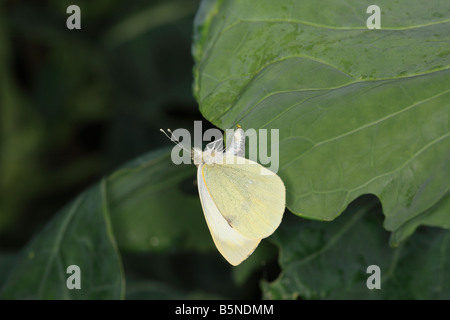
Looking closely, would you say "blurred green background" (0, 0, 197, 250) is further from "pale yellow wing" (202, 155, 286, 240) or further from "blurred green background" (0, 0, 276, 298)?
"pale yellow wing" (202, 155, 286, 240)

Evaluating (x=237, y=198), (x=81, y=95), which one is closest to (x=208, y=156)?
(x=237, y=198)

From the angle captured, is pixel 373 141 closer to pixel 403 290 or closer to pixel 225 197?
pixel 225 197

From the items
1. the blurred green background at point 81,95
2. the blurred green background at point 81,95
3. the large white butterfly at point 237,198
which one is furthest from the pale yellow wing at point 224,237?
the blurred green background at point 81,95

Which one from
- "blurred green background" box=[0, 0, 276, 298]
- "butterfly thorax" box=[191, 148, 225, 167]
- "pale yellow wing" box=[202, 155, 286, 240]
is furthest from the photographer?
"blurred green background" box=[0, 0, 276, 298]

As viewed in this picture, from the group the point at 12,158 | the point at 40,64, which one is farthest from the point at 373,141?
the point at 40,64

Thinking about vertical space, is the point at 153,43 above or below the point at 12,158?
above

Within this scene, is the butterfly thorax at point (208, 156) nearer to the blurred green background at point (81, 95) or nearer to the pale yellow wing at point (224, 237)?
the pale yellow wing at point (224, 237)

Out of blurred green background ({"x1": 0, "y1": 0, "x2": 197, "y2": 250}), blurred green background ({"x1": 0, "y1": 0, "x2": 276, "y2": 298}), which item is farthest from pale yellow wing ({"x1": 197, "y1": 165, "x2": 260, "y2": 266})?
blurred green background ({"x1": 0, "y1": 0, "x2": 197, "y2": 250})
